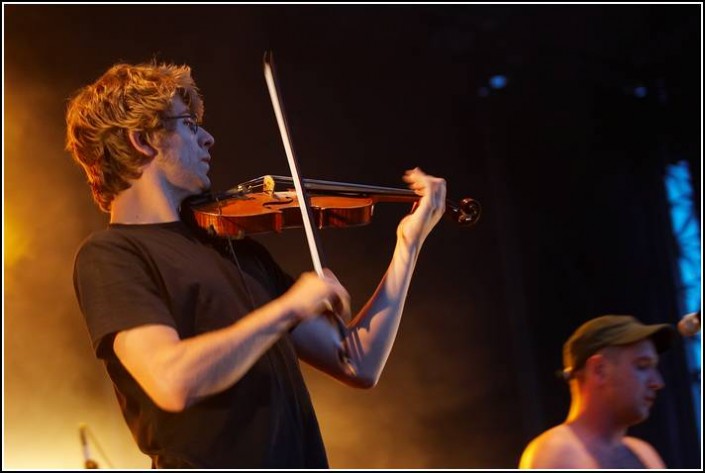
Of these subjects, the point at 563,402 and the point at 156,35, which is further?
the point at 563,402

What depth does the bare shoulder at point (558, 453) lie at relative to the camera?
2584mm

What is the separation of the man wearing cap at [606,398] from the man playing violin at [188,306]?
0.95 meters

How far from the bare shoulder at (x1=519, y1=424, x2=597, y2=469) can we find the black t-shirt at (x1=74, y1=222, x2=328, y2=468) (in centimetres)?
106

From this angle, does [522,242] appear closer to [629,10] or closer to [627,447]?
[629,10]

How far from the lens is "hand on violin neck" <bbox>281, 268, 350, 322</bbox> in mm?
1547

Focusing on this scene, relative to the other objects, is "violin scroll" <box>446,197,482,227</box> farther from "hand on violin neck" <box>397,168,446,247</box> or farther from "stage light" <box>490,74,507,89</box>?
"stage light" <box>490,74,507,89</box>

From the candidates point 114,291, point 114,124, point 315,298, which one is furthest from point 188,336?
point 114,124

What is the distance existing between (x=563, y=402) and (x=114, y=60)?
3281mm

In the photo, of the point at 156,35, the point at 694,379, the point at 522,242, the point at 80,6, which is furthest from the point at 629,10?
the point at 80,6

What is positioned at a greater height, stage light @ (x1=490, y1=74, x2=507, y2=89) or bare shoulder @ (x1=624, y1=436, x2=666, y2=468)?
stage light @ (x1=490, y1=74, x2=507, y2=89)

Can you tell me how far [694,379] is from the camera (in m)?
5.45

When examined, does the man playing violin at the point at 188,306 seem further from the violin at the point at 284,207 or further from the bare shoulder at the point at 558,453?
the bare shoulder at the point at 558,453

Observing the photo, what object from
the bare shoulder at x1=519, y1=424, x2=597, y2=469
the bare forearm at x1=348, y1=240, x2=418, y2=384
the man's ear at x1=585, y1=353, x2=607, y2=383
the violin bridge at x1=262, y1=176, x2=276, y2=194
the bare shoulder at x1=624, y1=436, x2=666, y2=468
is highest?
the violin bridge at x1=262, y1=176, x2=276, y2=194

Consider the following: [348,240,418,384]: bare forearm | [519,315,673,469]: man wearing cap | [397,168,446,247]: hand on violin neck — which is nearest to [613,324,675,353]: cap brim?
[519,315,673,469]: man wearing cap
